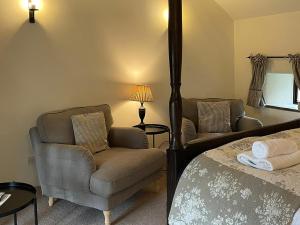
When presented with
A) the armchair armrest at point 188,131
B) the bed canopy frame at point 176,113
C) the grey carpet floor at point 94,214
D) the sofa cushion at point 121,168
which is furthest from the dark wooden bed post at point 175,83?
the armchair armrest at point 188,131

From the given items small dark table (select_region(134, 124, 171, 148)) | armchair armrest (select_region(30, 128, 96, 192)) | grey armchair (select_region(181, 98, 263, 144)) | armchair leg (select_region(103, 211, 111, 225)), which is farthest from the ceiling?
armchair leg (select_region(103, 211, 111, 225))

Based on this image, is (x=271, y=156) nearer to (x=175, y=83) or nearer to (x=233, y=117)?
(x=175, y=83)

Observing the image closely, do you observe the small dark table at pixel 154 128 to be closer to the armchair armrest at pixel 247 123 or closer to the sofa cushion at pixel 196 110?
the sofa cushion at pixel 196 110

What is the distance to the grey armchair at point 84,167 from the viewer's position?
8.79ft

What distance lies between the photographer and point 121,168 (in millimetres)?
→ 2752

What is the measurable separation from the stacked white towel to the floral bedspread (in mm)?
36

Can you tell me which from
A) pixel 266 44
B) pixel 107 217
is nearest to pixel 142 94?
pixel 107 217

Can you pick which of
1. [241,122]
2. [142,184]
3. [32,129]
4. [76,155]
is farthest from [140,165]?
[241,122]

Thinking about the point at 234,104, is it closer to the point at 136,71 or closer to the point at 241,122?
the point at 241,122

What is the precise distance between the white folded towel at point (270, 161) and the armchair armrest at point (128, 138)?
164cm

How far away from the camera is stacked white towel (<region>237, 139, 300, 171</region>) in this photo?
1.73 metres

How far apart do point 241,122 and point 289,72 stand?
0.84 metres

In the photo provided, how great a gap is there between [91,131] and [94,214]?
73 cm

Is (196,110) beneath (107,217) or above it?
above
